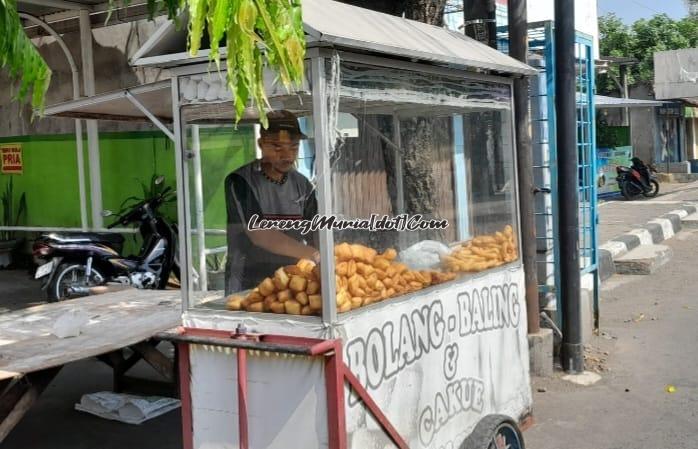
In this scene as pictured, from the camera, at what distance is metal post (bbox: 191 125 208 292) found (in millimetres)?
3426

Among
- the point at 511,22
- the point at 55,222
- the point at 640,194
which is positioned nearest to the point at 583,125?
the point at 511,22

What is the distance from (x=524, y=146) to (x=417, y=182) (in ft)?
6.04

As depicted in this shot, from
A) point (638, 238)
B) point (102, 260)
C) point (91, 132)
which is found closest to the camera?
point (102, 260)

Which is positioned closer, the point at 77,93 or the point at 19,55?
the point at 19,55

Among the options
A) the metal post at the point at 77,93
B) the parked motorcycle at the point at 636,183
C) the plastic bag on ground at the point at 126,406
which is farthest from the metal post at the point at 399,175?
the parked motorcycle at the point at 636,183

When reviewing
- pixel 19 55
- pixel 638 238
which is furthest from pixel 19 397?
pixel 638 238

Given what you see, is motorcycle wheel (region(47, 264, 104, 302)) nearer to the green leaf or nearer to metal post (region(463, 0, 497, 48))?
metal post (region(463, 0, 497, 48))

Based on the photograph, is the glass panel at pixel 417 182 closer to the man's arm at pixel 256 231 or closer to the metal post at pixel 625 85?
the man's arm at pixel 256 231

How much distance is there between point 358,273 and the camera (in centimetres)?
324

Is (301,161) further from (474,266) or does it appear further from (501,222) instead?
(501,222)

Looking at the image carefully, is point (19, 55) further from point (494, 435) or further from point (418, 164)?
point (494, 435)

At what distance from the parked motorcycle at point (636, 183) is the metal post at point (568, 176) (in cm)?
1483

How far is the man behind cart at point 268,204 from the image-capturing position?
3.27m

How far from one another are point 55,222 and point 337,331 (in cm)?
825
